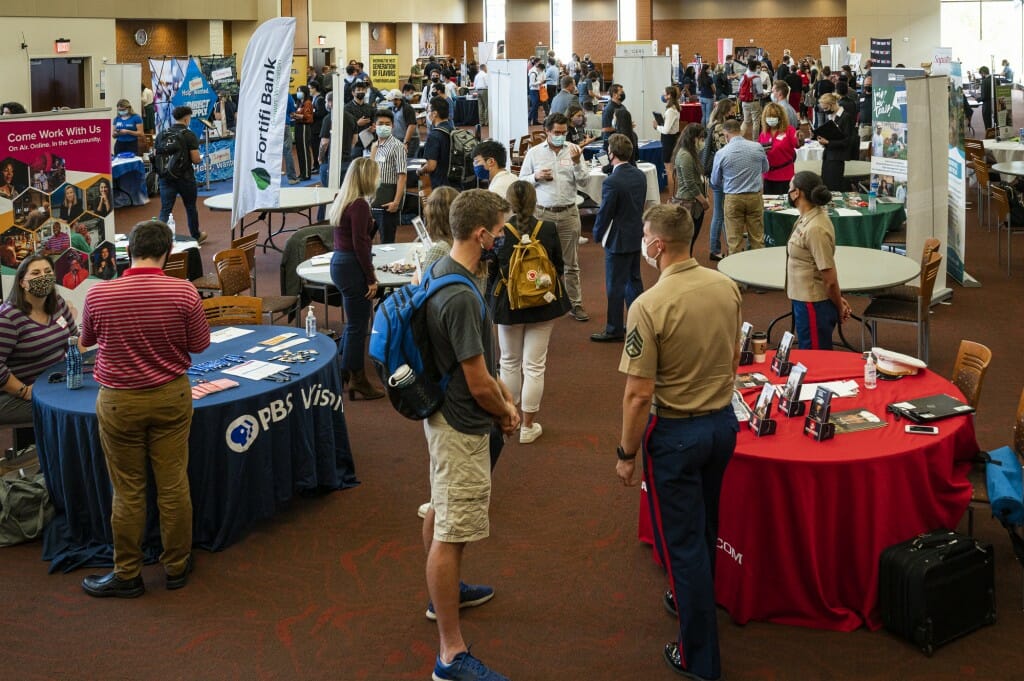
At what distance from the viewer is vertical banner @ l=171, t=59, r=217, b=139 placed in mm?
15414

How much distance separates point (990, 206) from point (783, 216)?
165 inches

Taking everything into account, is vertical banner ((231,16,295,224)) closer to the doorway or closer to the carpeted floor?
the carpeted floor

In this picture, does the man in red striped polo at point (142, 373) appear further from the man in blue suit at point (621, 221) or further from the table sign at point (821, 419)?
the man in blue suit at point (621, 221)

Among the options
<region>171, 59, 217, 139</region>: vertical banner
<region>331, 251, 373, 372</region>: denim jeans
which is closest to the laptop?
<region>331, 251, 373, 372</region>: denim jeans

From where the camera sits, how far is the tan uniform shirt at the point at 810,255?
5.56 m

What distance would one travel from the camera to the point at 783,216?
30.2ft

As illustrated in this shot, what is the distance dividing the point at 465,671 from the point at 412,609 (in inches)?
25.7

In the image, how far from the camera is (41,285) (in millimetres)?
4883

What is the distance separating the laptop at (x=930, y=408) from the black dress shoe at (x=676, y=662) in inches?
50.3

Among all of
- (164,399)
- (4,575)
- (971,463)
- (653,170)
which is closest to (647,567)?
(971,463)

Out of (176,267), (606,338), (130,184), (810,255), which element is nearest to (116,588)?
(176,267)

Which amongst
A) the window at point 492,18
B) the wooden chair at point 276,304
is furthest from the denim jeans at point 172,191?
the window at point 492,18

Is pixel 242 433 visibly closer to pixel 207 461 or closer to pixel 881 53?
pixel 207 461

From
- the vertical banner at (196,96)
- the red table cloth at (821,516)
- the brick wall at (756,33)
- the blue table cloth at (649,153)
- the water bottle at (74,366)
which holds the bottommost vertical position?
the red table cloth at (821,516)
